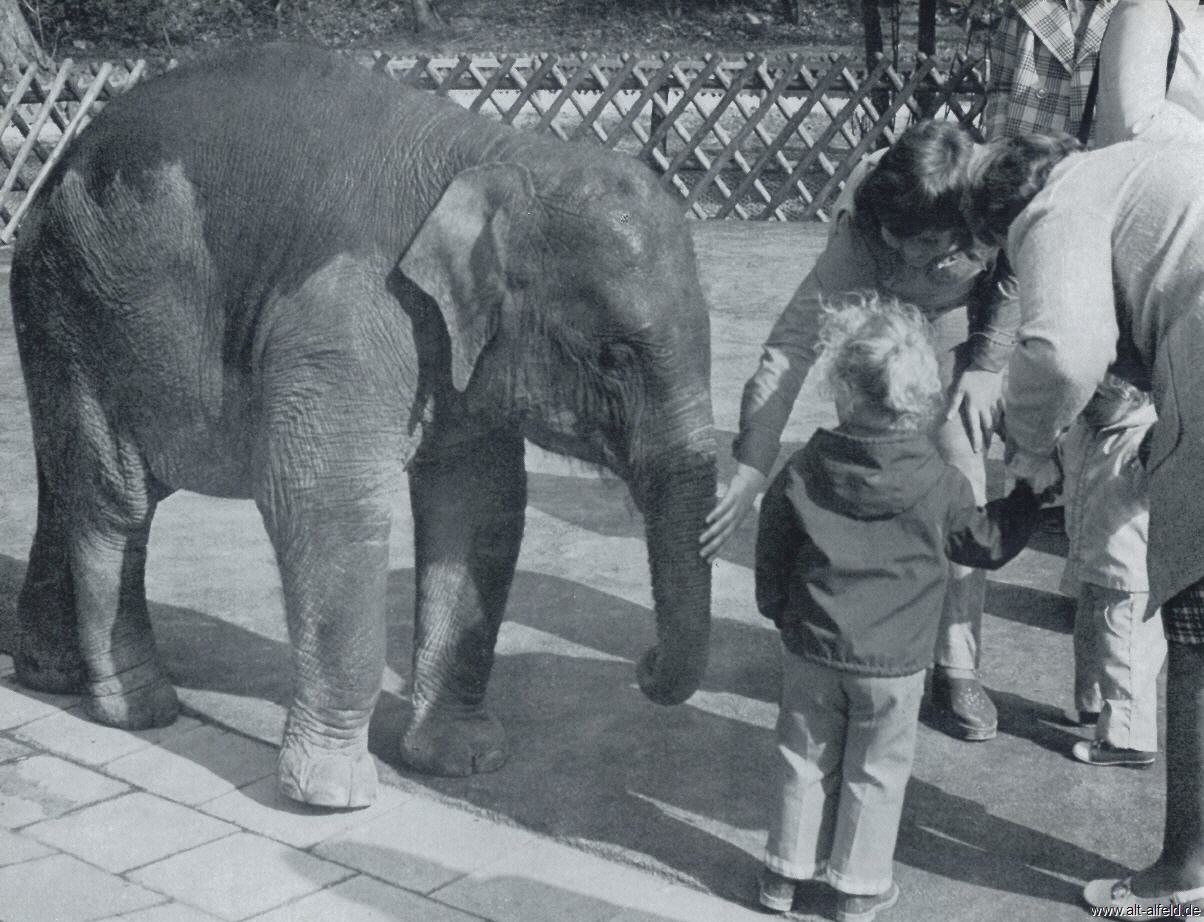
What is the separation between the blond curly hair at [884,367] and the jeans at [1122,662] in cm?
118

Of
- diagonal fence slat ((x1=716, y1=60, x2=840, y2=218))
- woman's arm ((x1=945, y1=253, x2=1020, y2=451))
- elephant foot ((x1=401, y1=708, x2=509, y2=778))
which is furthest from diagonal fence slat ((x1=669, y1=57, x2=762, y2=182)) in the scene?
elephant foot ((x1=401, y1=708, x2=509, y2=778))

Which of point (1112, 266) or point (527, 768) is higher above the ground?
point (1112, 266)

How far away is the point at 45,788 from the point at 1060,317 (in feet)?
8.69

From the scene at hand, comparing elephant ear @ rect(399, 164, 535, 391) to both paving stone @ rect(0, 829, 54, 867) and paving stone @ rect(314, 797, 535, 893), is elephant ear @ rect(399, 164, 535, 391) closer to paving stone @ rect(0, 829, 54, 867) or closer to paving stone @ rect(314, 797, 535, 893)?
paving stone @ rect(314, 797, 535, 893)

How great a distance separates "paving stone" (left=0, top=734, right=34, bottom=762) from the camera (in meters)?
4.54

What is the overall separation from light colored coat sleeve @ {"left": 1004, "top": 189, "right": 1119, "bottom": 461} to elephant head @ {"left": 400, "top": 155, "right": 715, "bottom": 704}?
0.82 metres

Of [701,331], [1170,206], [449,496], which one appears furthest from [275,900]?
[1170,206]

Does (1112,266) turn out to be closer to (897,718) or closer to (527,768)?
(897,718)

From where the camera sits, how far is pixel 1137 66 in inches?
173

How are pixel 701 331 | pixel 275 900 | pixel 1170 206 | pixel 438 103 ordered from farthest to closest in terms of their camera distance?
pixel 438 103 → pixel 701 331 → pixel 275 900 → pixel 1170 206

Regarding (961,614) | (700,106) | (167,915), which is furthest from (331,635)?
(700,106)

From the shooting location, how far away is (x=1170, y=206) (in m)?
3.39

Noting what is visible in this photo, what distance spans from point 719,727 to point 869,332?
1560 mm

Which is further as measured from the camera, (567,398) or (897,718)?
(567,398)
